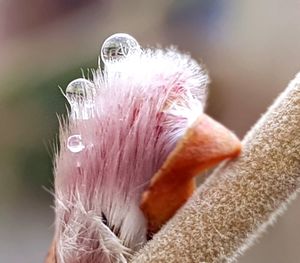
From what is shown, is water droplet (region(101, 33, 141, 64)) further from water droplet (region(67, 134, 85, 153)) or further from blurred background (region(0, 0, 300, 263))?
blurred background (region(0, 0, 300, 263))

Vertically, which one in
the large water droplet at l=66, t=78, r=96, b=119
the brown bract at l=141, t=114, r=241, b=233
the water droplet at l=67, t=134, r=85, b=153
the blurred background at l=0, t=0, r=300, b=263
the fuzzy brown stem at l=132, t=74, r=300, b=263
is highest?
the blurred background at l=0, t=0, r=300, b=263

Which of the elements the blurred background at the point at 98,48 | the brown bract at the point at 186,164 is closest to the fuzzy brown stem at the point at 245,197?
the brown bract at the point at 186,164

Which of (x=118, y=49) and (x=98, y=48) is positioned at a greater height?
(x=98, y=48)

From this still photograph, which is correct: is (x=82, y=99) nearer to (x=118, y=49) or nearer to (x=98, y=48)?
(x=118, y=49)

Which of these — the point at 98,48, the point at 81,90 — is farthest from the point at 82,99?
the point at 98,48

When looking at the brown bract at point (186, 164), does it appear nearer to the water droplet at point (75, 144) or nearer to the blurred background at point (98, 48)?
the water droplet at point (75, 144)

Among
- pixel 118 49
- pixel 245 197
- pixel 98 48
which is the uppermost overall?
pixel 98 48

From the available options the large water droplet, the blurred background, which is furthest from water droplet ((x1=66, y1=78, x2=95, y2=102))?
the blurred background
